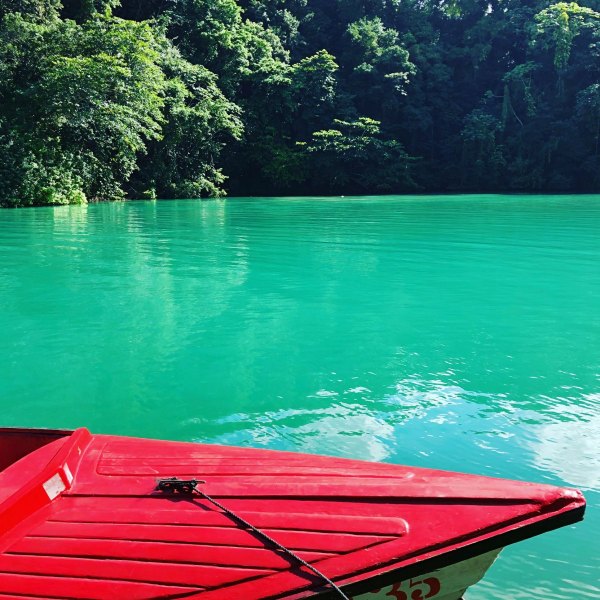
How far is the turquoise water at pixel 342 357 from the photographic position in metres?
3.55

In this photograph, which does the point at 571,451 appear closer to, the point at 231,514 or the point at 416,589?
the point at 416,589

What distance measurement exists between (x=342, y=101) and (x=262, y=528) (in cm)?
3497

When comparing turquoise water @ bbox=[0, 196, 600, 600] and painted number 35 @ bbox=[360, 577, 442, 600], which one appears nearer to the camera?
painted number 35 @ bbox=[360, 577, 442, 600]

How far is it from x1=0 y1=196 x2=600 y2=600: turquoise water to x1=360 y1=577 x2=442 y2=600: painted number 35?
0.80 m

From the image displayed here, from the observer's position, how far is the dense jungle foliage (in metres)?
26.6

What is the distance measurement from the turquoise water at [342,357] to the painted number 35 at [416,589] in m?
0.80

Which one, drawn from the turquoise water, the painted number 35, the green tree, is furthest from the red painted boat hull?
the green tree

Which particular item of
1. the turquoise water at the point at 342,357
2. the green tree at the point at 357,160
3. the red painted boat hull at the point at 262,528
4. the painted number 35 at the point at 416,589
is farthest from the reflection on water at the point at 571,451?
the green tree at the point at 357,160

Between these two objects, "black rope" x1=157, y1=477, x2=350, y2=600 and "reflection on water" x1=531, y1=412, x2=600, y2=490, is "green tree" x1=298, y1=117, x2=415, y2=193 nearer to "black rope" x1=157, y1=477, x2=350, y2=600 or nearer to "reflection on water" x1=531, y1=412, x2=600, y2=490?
"reflection on water" x1=531, y1=412, x2=600, y2=490

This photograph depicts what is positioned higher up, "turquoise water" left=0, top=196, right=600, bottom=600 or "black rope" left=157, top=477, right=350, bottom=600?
"black rope" left=157, top=477, right=350, bottom=600

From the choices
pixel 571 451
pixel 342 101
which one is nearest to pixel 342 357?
pixel 571 451

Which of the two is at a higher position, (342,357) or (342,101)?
(342,101)

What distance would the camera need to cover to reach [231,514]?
1.75 m

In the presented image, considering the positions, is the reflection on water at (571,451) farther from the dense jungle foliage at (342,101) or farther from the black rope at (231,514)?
the dense jungle foliage at (342,101)
